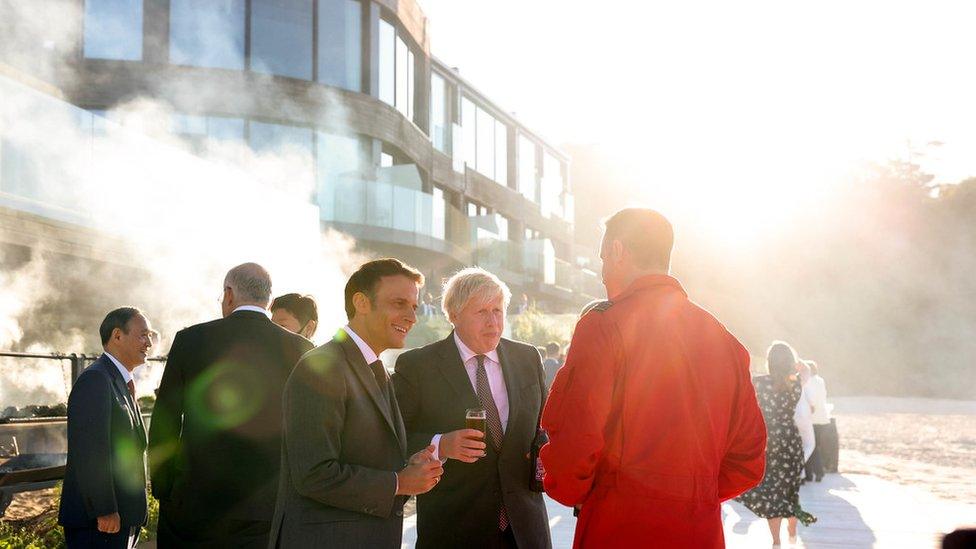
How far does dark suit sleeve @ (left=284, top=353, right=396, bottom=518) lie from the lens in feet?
9.62

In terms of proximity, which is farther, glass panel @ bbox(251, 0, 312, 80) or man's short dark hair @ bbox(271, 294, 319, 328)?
glass panel @ bbox(251, 0, 312, 80)

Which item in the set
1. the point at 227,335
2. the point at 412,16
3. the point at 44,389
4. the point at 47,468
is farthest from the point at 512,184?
the point at 227,335

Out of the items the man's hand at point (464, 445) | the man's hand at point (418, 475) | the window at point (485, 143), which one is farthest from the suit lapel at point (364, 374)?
the window at point (485, 143)

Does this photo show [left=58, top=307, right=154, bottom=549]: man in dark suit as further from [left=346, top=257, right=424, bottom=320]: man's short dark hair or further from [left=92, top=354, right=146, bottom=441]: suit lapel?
[left=346, top=257, right=424, bottom=320]: man's short dark hair

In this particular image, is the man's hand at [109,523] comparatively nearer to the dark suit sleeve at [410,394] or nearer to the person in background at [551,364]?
the dark suit sleeve at [410,394]

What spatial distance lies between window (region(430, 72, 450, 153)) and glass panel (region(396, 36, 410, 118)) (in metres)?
2.26

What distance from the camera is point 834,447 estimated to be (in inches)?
613

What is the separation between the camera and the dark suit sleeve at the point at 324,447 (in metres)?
2.93

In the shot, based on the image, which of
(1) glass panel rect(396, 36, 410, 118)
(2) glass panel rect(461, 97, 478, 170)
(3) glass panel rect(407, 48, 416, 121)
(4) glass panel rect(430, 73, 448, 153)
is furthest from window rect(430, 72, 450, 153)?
(1) glass panel rect(396, 36, 410, 118)

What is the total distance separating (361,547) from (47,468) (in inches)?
187

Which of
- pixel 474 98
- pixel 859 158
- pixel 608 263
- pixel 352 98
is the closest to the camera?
pixel 608 263

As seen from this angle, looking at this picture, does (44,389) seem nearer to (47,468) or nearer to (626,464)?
(47,468)

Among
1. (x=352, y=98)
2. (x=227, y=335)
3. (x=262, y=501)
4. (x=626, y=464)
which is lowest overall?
(x=262, y=501)

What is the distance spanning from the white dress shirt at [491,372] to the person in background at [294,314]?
3.75 ft
